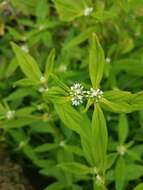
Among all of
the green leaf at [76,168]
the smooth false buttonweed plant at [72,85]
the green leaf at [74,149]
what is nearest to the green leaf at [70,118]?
the smooth false buttonweed plant at [72,85]

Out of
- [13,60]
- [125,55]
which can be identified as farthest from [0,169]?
[125,55]

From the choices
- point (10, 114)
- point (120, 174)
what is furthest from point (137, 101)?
point (10, 114)

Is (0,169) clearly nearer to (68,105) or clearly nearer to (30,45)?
(30,45)

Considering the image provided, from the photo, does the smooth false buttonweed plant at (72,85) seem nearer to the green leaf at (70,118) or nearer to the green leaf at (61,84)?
the green leaf at (70,118)

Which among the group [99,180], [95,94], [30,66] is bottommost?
[99,180]

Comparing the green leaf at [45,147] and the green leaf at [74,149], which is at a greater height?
the green leaf at [45,147]

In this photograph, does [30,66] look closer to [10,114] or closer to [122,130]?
[10,114]
